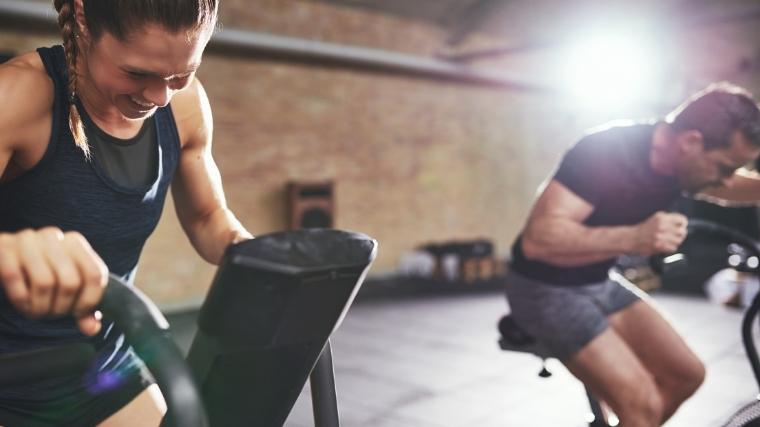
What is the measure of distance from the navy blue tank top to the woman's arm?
1.8 inches

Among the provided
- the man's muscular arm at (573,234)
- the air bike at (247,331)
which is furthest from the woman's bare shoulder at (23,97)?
the man's muscular arm at (573,234)

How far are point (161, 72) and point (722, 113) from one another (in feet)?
5.37

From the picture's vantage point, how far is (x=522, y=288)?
79.0 inches

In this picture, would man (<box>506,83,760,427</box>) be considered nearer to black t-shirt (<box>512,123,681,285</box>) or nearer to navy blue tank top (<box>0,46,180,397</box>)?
black t-shirt (<box>512,123,681,285</box>)

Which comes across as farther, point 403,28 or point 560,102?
point 560,102

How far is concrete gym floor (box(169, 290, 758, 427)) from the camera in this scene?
10.7 feet

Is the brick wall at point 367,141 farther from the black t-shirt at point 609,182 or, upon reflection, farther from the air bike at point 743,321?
the black t-shirt at point 609,182

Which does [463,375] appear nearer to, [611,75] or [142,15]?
[142,15]

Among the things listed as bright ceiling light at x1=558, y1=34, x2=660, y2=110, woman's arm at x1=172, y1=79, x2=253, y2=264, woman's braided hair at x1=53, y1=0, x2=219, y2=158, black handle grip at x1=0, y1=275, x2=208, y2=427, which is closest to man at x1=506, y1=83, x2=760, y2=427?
woman's arm at x1=172, y1=79, x2=253, y2=264

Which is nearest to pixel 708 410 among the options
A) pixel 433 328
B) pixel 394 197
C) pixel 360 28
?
pixel 433 328

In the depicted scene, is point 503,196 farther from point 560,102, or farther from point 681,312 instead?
point 681,312

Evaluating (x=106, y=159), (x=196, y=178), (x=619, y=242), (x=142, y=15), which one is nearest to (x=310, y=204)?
(x=619, y=242)

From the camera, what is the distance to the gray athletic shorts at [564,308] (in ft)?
6.07

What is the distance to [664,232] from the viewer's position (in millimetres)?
1664
